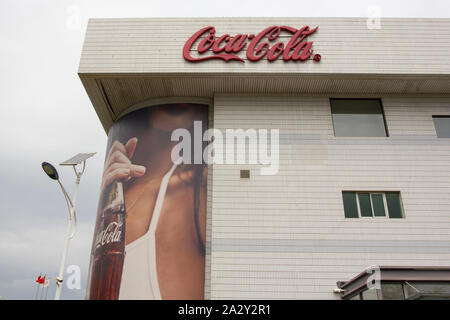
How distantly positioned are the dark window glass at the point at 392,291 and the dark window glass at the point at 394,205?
5.46 metres

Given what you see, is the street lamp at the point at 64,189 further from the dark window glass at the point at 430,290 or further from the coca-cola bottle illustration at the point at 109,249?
the dark window glass at the point at 430,290

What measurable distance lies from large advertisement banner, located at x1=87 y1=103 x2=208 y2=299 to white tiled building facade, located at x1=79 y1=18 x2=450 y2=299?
0.66 m

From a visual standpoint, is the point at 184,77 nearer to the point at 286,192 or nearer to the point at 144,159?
the point at 144,159

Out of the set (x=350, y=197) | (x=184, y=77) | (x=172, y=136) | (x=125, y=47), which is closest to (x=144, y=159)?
(x=172, y=136)

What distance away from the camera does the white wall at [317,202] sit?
13.5 m

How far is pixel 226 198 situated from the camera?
48.6 ft

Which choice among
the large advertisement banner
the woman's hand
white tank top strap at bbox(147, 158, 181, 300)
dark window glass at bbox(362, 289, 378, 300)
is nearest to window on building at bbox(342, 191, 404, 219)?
dark window glass at bbox(362, 289, 378, 300)

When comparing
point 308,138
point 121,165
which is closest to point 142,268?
point 121,165

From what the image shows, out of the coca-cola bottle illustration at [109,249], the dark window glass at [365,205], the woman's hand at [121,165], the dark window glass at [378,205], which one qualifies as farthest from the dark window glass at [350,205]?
the coca-cola bottle illustration at [109,249]

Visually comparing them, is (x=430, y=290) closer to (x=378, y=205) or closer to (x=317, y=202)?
(x=378, y=205)

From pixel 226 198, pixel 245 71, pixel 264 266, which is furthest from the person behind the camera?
pixel 245 71

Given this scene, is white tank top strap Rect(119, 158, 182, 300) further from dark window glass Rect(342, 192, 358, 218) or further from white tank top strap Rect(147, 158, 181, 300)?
dark window glass Rect(342, 192, 358, 218)
